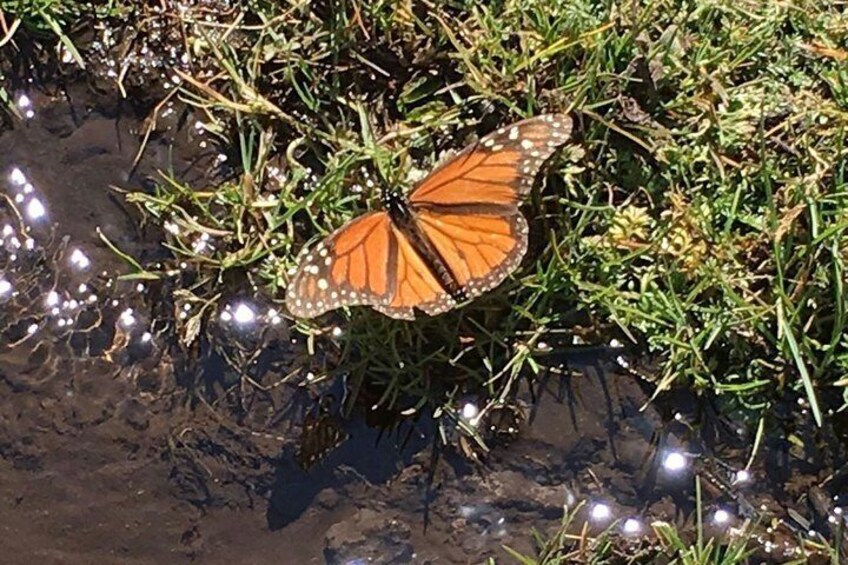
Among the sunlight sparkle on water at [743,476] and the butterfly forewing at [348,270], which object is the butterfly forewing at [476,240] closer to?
the butterfly forewing at [348,270]

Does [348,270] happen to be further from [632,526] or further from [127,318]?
[632,526]

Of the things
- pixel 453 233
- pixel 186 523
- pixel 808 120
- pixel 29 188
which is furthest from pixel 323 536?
pixel 808 120

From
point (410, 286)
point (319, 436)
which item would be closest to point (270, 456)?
point (319, 436)

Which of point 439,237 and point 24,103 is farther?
point 24,103

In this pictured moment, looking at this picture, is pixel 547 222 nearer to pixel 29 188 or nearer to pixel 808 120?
pixel 808 120

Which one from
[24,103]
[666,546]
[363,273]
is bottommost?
[666,546]

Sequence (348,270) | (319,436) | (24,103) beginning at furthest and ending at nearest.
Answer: (24,103) → (319,436) → (348,270)

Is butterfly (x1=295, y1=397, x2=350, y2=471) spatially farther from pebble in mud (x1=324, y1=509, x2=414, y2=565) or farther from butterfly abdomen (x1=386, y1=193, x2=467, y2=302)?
butterfly abdomen (x1=386, y1=193, x2=467, y2=302)
